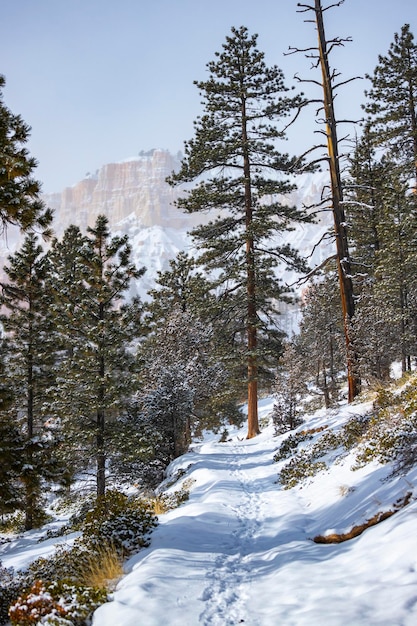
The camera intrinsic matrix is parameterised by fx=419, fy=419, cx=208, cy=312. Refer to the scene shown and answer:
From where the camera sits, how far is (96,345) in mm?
13953

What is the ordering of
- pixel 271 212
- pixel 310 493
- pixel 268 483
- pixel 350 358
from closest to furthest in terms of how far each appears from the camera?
pixel 310 493 < pixel 268 483 < pixel 350 358 < pixel 271 212

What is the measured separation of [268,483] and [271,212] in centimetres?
1225

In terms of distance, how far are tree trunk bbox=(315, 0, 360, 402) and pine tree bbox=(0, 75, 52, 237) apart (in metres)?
8.56

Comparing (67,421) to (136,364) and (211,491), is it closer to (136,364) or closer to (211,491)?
(136,364)

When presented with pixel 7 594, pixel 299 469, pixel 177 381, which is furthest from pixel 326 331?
pixel 7 594

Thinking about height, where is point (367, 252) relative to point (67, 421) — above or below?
above

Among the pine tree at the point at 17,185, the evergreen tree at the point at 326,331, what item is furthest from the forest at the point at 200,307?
the evergreen tree at the point at 326,331

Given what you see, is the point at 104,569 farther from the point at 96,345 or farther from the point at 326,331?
the point at 326,331

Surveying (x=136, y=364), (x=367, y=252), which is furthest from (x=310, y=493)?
(x=367, y=252)

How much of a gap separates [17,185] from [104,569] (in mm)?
6084

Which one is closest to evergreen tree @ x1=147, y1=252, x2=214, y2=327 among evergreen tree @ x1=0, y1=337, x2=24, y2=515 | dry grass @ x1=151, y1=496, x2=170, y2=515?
dry grass @ x1=151, y1=496, x2=170, y2=515

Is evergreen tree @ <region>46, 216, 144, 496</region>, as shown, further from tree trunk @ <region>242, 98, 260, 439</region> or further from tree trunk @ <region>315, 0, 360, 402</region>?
tree trunk @ <region>315, 0, 360, 402</region>

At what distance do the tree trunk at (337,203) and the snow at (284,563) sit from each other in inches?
183

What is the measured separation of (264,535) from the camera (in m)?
6.64
